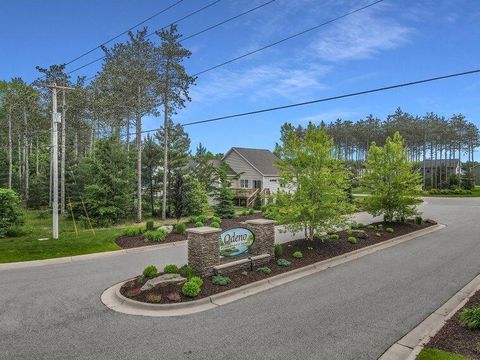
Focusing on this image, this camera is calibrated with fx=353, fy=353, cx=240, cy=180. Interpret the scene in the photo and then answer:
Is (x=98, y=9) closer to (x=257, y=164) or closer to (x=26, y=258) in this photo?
(x=26, y=258)

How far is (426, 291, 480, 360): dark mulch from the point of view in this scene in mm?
6464

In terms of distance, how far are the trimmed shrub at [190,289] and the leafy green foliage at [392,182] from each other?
15893mm

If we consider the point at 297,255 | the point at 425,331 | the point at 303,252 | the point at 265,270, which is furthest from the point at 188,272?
the point at 425,331

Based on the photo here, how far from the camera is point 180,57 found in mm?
25531

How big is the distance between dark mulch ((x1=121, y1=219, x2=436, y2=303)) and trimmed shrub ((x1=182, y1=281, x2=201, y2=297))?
0.12 meters

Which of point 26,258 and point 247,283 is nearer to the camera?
point 247,283

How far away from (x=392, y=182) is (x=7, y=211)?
21766mm

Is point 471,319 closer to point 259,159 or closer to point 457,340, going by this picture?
point 457,340

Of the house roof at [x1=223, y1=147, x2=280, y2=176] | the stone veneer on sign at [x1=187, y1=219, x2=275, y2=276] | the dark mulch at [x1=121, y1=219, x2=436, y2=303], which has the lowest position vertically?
the dark mulch at [x1=121, y1=219, x2=436, y2=303]

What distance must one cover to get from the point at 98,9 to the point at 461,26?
39.9 ft

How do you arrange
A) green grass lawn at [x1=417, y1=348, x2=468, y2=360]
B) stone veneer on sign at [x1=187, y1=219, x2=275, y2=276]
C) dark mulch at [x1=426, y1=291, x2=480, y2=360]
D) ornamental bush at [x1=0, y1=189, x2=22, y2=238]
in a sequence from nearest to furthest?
green grass lawn at [x1=417, y1=348, x2=468, y2=360]
dark mulch at [x1=426, y1=291, x2=480, y2=360]
stone veneer on sign at [x1=187, y1=219, x2=275, y2=276]
ornamental bush at [x1=0, y1=189, x2=22, y2=238]

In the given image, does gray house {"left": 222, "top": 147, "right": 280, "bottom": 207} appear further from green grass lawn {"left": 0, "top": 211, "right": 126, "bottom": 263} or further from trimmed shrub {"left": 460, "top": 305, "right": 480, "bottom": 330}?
trimmed shrub {"left": 460, "top": 305, "right": 480, "bottom": 330}

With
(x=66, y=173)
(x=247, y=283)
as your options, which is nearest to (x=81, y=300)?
(x=247, y=283)

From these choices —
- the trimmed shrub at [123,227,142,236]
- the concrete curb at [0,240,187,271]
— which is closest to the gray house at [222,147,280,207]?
the trimmed shrub at [123,227,142,236]
